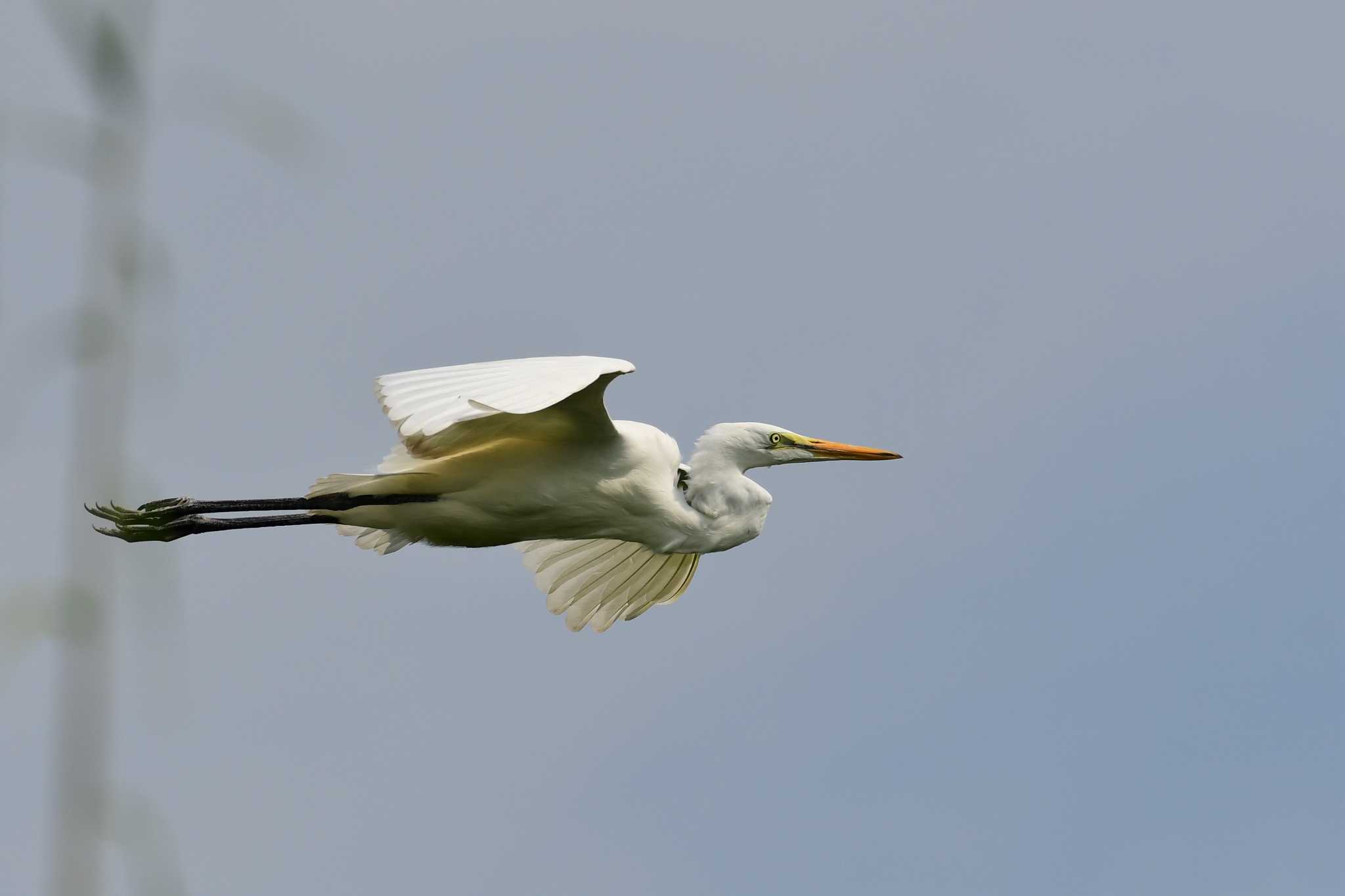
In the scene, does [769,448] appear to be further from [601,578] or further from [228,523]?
[228,523]

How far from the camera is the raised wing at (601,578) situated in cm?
860

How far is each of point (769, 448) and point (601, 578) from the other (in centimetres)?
139

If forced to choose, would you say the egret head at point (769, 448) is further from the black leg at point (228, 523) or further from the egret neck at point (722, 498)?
the black leg at point (228, 523)

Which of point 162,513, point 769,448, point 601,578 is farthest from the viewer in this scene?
point 601,578

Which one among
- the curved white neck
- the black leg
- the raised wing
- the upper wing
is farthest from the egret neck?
the black leg

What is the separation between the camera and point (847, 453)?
836 cm

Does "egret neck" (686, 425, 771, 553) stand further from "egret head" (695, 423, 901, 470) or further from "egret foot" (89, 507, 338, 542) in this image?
"egret foot" (89, 507, 338, 542)

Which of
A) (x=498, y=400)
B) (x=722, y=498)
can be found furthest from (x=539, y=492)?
(x=498, y=400)

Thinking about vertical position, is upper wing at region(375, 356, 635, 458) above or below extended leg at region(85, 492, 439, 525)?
above

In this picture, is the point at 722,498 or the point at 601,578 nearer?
the point at 722,498

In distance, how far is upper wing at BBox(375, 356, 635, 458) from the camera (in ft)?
16.2

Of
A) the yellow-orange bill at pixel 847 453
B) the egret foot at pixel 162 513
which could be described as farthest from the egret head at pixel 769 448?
the egret foot at pixel 162 513

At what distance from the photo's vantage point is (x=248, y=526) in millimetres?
7074

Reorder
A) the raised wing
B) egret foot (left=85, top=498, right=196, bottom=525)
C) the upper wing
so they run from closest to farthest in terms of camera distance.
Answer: the upper wing < egret foot (left=85, top=498, right=196, bottom=525) < the raised wing
